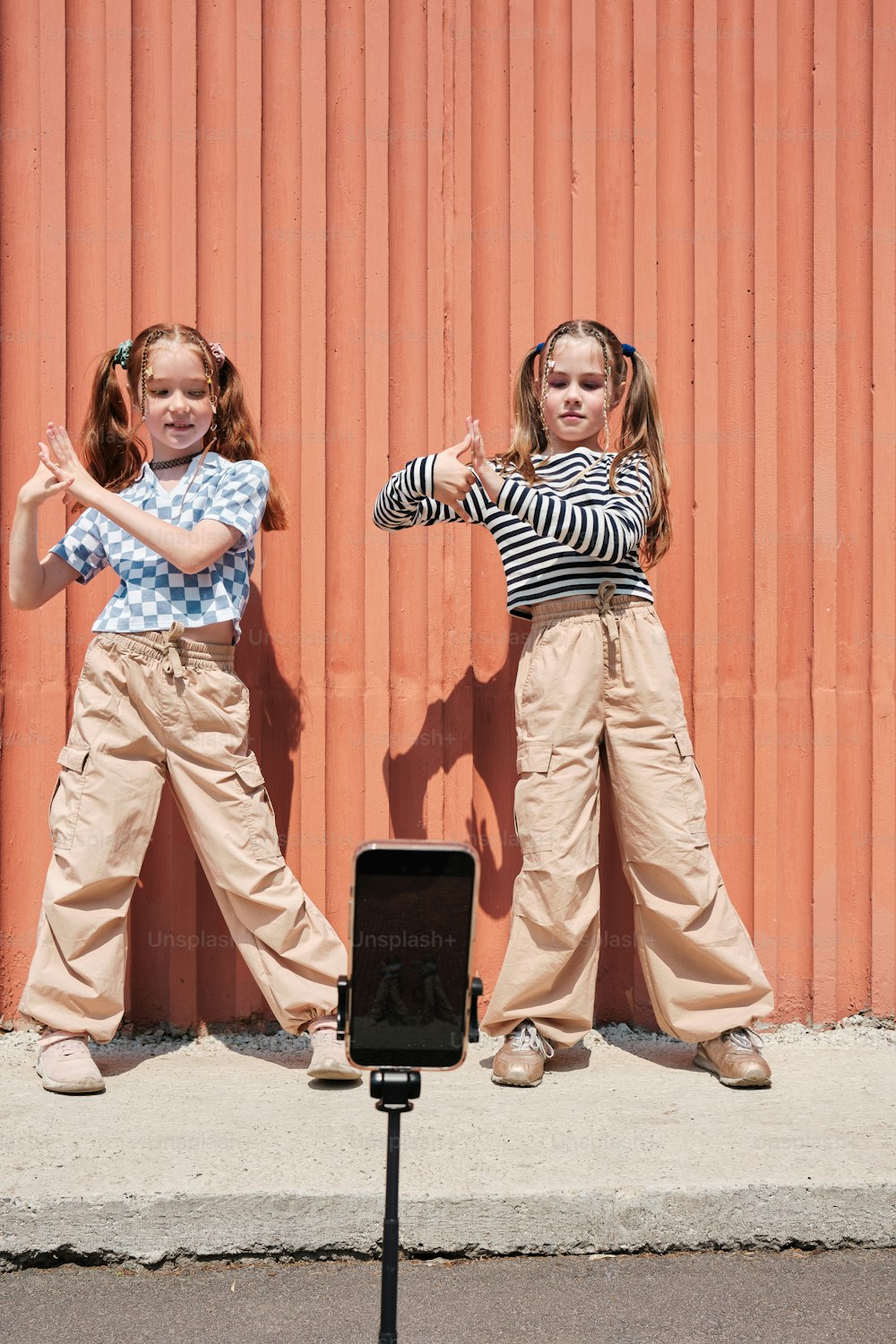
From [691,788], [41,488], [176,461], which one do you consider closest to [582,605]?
[691,788]

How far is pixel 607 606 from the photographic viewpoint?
316cm

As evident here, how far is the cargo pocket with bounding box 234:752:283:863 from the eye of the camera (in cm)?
305

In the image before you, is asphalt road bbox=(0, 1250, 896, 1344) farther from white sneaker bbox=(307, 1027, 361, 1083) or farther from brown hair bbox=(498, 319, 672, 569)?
brown hair bbox=(498, 319, 672, 569)

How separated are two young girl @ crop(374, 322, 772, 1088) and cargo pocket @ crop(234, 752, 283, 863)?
62 centimetres

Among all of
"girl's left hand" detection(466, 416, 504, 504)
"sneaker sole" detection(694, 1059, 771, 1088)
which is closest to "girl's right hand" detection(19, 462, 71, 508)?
"girl's left hand" detection(466, 416, 504, 504)

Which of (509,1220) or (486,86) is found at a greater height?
(486,86)

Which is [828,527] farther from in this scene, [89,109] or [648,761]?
[89,109]

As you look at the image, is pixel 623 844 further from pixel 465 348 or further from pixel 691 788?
pixel 465 348

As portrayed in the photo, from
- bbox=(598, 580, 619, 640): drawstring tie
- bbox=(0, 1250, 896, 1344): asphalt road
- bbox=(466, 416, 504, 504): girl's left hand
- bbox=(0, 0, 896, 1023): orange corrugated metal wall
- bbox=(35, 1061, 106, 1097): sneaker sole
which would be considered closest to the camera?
bbox=(0, 1250, 896, 1344): asphalt road

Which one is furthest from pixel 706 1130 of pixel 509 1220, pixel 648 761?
pixel 648 761

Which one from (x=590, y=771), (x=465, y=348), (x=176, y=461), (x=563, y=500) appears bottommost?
(x=590, y=771)

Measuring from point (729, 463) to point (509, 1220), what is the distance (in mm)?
2195

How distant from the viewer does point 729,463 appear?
363 cm

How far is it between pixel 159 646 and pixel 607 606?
1.11m
